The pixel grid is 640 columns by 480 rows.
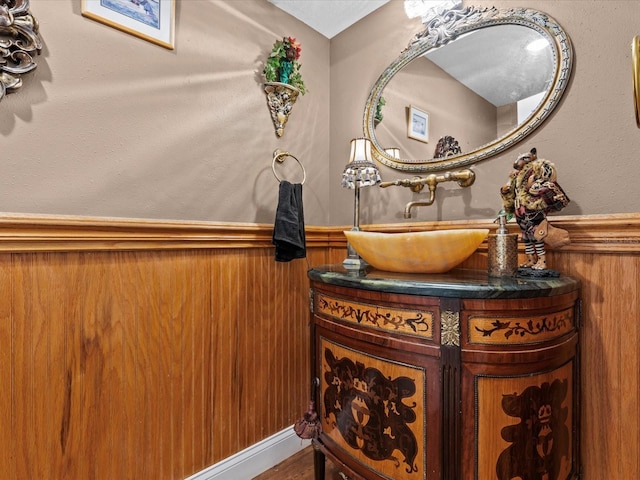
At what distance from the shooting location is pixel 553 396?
85 cm

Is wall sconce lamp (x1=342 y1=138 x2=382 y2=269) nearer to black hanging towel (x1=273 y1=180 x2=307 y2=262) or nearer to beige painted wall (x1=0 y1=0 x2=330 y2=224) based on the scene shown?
black hanging towel (x1=273 y1=180 x2=307 y2=262)

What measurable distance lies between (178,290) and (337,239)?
891 mm

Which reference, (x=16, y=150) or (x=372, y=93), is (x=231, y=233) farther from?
(x=372, y=93)

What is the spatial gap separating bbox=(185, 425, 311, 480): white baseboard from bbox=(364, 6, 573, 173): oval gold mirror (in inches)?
58.7

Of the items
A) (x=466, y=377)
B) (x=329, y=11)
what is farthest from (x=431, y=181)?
(x=329, y=11)

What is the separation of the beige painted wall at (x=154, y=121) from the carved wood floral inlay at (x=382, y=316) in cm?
67

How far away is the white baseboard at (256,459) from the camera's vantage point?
4.37ft

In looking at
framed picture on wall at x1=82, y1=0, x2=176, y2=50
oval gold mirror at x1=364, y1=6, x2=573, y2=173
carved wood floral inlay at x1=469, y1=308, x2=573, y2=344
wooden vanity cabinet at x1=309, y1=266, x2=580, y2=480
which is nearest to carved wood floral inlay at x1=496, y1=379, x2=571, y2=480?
wooden vanity cabinet at x1=309, y1=266, x2=580, y2=480

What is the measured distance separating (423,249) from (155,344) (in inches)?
41.4

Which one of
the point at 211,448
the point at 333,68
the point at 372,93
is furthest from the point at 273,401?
the point at 333,68

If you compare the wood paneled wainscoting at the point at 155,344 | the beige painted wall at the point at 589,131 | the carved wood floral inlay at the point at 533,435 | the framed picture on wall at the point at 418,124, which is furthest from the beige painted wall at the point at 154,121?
the carved wood floral inlay at the point at 533,435

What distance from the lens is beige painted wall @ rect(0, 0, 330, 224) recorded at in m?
0.97

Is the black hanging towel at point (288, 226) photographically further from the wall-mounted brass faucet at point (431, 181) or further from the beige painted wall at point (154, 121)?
the wall-mounted brass faucet at point (431, 181)

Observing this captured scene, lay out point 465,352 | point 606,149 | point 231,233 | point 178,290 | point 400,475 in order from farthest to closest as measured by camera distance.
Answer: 1. point 231,233
2. point 178,290
3. point 606,149
4. point 400,475
5. point 465,352
